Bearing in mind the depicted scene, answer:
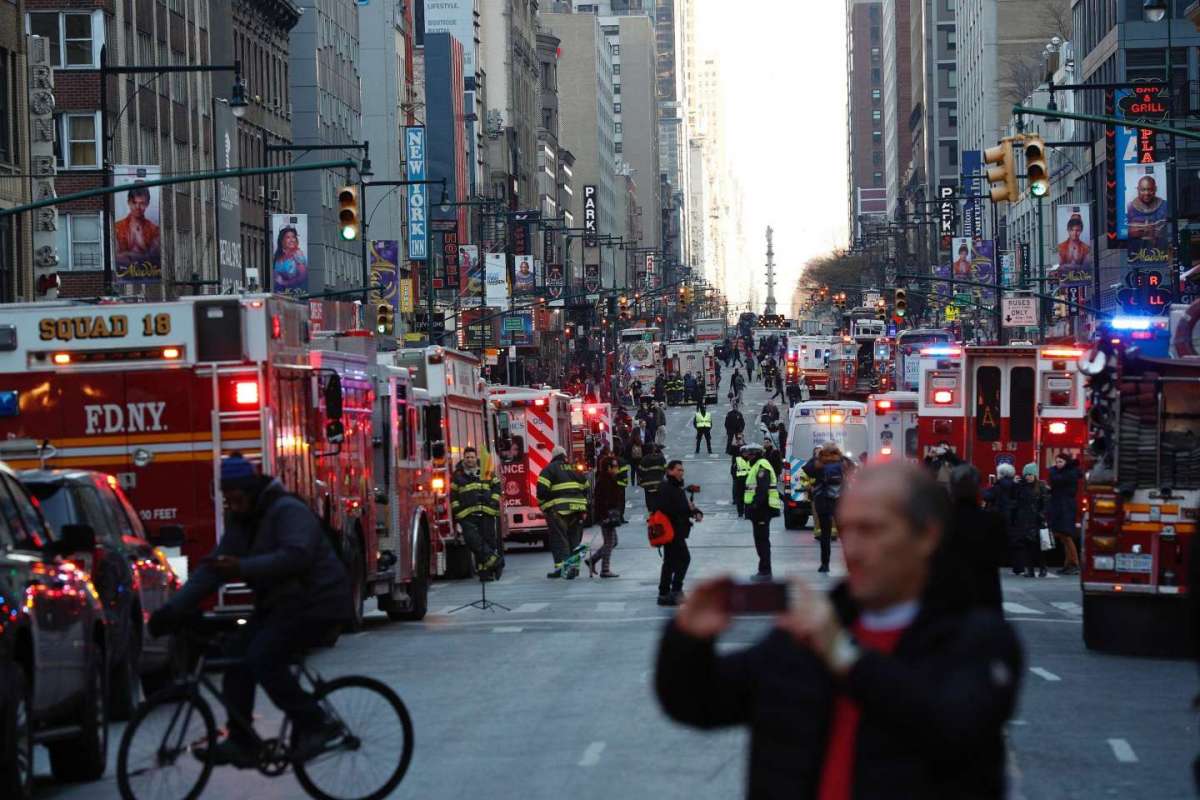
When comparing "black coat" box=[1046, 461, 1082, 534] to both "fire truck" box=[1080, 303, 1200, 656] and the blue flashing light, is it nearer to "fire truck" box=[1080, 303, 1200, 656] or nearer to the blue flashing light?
the blue flashing light

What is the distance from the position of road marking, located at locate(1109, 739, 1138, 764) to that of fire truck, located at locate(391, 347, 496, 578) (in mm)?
14158

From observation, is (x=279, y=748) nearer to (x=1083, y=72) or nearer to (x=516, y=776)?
(x=516, y=776)

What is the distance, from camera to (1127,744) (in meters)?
14.4

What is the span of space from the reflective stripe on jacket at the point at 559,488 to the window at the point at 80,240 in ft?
109

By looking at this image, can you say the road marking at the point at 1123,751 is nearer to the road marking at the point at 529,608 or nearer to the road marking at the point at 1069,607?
the road marking at the point at 1069,607

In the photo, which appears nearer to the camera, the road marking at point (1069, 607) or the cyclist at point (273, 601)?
the cyclist at point (273, 601)

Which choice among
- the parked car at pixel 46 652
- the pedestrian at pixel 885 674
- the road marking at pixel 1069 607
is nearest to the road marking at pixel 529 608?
the road marking at pixel 1069 607

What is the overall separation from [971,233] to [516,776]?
9709 centimetres

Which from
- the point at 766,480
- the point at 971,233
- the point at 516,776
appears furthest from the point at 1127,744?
the point at 971,233

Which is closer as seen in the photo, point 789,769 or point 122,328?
point 789,769

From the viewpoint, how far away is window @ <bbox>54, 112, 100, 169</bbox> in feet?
209

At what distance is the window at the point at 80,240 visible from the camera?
63750 millimetres

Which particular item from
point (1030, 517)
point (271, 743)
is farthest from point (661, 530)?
point (271, 743)

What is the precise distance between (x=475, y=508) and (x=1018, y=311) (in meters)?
46.5
